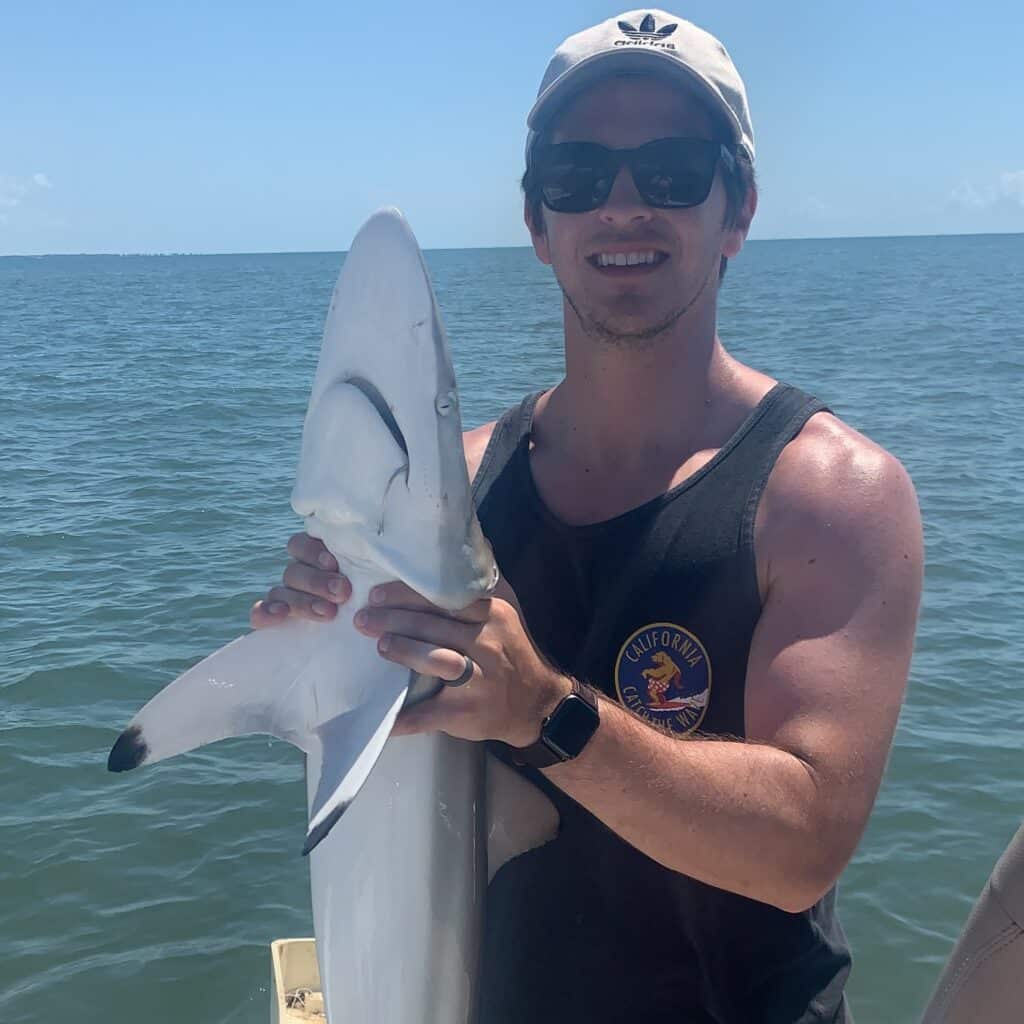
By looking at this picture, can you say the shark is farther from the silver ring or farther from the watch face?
the watch face

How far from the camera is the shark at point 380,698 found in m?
1.77

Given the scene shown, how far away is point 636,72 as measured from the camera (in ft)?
8.12

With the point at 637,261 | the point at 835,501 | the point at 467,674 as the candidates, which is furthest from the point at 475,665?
the point at 637,261

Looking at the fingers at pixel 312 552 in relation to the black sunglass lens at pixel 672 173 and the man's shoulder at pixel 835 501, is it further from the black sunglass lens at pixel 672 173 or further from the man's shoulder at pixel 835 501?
the black sunglass lens at pixel 672 173

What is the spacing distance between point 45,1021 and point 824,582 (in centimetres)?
492

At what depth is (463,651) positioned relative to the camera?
1727 millimetres

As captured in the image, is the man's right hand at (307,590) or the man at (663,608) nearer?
the man at (663,608)

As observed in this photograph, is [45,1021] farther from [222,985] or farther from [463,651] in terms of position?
[463,651]

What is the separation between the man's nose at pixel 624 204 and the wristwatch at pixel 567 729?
1.18m

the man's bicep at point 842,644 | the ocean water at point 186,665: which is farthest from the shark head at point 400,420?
the ocean water at point 186,665

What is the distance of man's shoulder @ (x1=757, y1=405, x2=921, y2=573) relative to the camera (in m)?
2.07

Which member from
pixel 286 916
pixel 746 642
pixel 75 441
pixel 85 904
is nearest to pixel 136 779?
pixel 85 904

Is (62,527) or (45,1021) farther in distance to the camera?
(62,527)

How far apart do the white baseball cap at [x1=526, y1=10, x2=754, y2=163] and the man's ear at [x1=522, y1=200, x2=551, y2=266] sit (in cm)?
24
